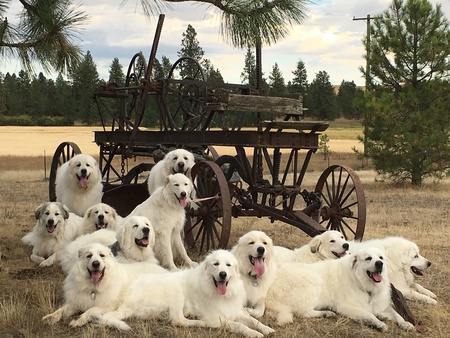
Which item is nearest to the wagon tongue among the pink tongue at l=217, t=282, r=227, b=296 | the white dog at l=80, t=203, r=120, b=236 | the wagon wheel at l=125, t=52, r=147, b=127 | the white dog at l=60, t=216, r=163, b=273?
the pink tongue at l=217, t=282, r=227, b=296

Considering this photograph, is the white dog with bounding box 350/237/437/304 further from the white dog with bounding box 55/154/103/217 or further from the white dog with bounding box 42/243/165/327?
the white dog with bounding box 55/154/103/217

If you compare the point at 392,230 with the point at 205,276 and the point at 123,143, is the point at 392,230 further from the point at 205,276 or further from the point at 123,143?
the point at 205,276

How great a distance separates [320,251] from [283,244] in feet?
9.62

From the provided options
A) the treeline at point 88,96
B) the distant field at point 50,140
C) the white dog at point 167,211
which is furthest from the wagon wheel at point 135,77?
the treeline at point 88,96

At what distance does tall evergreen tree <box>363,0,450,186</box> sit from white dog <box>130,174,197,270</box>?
1332cm

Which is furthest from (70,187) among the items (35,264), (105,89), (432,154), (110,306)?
(432,154)

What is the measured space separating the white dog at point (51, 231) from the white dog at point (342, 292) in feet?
11.0

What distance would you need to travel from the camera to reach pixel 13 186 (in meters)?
19.8

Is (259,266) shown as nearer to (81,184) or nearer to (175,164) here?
(175,164)

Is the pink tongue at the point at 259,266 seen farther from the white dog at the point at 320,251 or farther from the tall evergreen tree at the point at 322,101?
the tall evergreen tree at the point at 322,101

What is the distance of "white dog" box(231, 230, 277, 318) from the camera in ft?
18.8

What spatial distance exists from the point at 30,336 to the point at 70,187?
4.52 metres

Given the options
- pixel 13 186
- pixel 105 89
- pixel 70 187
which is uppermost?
pixel 105 89

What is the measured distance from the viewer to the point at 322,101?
75.8 m
